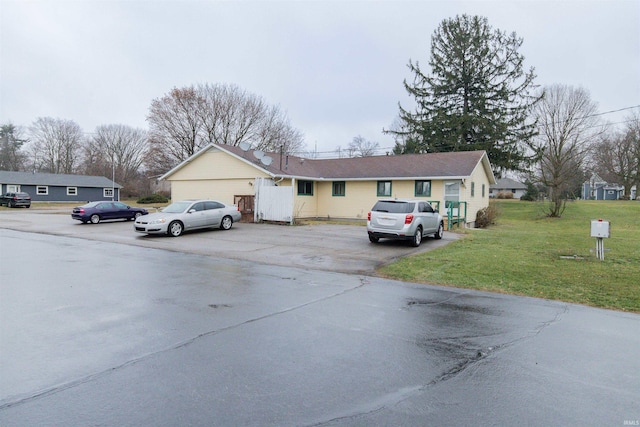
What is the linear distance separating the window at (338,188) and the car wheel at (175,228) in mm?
12238

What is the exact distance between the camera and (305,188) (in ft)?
84.9

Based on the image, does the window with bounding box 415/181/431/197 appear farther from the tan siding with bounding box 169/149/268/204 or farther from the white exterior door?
the tan siding with bounding box 169/149/268/204

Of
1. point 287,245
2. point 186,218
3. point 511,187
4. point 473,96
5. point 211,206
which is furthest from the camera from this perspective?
point 511,187

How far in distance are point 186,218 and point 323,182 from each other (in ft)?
39.5

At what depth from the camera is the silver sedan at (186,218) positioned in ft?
51.8

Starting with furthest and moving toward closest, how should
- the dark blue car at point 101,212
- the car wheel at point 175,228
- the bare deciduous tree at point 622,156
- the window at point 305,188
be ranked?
1. the bare deciduous tree at point 622,156
2. the window at point 305,188
3. the dark blue car at point 101,212
4. the car wheel at point 175,228

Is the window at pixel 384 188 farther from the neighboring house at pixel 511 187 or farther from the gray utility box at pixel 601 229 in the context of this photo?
the neighboring house at pixel 511 187

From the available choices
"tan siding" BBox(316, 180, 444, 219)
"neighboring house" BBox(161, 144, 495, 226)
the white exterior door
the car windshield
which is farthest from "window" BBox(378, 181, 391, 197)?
the car windshield

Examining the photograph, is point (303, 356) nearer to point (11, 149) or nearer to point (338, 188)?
point (338, 188)

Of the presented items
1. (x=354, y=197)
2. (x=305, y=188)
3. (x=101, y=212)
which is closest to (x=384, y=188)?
(x=354, y=197)

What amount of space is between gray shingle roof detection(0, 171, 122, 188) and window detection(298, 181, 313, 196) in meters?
39.1

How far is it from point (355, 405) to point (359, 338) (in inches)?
63.0

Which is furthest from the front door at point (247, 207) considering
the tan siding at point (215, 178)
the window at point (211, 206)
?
the window at point (211, 206)

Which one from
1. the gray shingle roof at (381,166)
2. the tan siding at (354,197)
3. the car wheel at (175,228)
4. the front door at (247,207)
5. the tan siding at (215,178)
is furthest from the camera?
the tan siding at (354,197)
